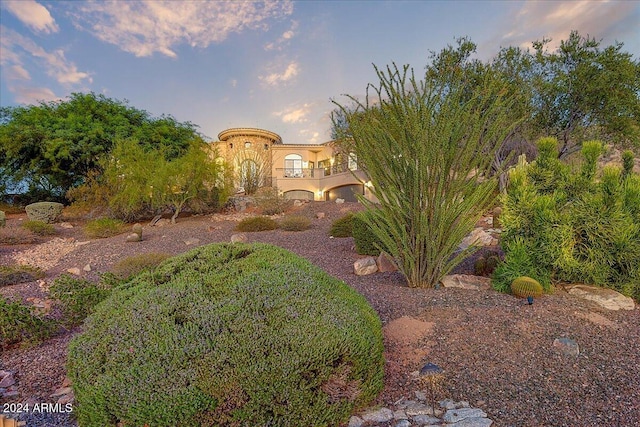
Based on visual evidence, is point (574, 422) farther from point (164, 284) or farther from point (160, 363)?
point (164, 284)

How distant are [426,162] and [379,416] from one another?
322cm

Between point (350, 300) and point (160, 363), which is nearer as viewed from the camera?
point (160, 363)

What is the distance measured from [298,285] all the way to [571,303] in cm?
374

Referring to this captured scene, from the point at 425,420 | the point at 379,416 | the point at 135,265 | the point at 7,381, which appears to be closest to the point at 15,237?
the point at 135,265

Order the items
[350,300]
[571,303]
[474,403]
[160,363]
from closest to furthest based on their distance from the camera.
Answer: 1. [160,363]
2. [474,403]
3. [350,300]
4. [571,303]

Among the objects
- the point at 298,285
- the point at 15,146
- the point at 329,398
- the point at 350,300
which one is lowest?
the point at 329,398

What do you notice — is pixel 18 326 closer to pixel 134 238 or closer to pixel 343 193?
pixel 134 238

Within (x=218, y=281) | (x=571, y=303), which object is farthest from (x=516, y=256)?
(x=218, y=281)

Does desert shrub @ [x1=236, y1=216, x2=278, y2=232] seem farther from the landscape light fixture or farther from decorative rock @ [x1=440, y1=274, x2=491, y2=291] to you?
the landscape light fixture

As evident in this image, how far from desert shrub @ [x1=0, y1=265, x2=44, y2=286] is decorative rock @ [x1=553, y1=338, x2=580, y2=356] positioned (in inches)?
334

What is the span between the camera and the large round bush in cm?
206

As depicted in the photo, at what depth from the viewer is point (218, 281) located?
9.09 feet

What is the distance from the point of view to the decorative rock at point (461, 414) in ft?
7.59

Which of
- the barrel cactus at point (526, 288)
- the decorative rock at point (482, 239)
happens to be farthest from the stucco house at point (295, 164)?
the barrel cactus at point (526, 288)
